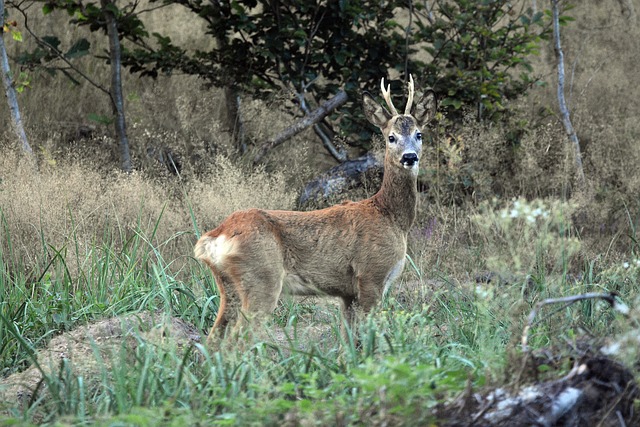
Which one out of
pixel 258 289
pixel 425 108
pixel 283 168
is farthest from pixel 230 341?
pixel 283 168

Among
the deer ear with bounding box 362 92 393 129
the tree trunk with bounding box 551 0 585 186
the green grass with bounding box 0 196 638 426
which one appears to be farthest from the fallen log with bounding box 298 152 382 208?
the deer ear with bounding box 362 92 393 129

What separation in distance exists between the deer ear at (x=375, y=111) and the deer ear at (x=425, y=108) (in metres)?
0.20

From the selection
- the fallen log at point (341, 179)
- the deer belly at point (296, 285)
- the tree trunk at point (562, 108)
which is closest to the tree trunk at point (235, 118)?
the fallen log at point (341, 179)

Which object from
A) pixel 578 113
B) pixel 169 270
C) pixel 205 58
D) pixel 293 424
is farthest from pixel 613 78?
pixel 293 424

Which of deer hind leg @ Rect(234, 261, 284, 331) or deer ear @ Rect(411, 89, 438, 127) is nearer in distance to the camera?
deer hind leg @ Rect(234, 261, 284, 331)

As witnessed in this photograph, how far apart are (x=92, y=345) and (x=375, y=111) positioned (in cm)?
308

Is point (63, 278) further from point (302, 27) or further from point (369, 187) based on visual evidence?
point (302, 27)

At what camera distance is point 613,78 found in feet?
39.5

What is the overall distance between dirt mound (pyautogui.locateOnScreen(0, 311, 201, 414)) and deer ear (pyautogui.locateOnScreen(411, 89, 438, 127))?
2154 millimetres

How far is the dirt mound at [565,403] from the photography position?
3053mm

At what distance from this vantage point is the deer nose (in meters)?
5.82

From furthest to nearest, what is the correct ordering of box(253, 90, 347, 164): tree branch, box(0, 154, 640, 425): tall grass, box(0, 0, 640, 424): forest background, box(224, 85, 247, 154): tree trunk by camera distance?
box(224, 85, 247, 154): tree trunk, box(253, 90, 347, 164): tree branch, box(0, 0, 640, 424): forest background, box(0, 154, 640, 425): tall grass

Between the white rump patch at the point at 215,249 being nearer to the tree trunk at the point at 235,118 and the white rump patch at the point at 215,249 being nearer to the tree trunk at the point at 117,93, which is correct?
the tree trunk at the point at 117,93

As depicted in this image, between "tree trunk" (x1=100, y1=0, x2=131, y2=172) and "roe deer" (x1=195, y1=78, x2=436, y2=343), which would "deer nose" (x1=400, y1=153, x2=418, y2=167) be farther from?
"tree trunk" (x1=100, y1=0, x2=131, y2=172)
